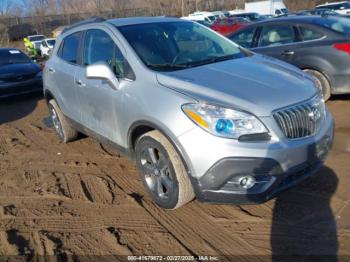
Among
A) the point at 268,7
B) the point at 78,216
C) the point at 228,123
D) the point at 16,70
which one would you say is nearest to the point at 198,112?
the point at 228,123

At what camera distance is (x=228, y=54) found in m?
4.22

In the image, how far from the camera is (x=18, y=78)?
962 cm

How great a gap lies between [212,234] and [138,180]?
140cm

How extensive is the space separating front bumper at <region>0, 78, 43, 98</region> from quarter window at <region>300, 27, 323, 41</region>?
6651 millimetres

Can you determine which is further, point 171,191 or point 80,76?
point 80,76

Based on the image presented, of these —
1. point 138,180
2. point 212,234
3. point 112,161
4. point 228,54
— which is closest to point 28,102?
point 112,161

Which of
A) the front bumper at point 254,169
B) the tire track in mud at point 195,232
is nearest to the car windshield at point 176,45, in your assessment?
the front bumper at point 254,169

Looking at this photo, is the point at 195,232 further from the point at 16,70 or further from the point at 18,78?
the point at 16,70

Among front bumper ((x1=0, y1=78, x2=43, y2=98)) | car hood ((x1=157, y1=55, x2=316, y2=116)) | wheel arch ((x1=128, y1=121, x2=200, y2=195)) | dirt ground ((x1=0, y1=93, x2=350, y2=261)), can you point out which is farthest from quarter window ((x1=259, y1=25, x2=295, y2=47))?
front bumper ((x1=0, y1=78, x2=43, y2=98))

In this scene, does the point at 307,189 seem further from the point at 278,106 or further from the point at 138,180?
the point at 138,180

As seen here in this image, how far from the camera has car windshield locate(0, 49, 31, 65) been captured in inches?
409

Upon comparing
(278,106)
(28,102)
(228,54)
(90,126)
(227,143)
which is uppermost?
(228,54)

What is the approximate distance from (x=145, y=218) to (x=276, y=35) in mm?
4913

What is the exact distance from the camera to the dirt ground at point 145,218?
10.2 feet
